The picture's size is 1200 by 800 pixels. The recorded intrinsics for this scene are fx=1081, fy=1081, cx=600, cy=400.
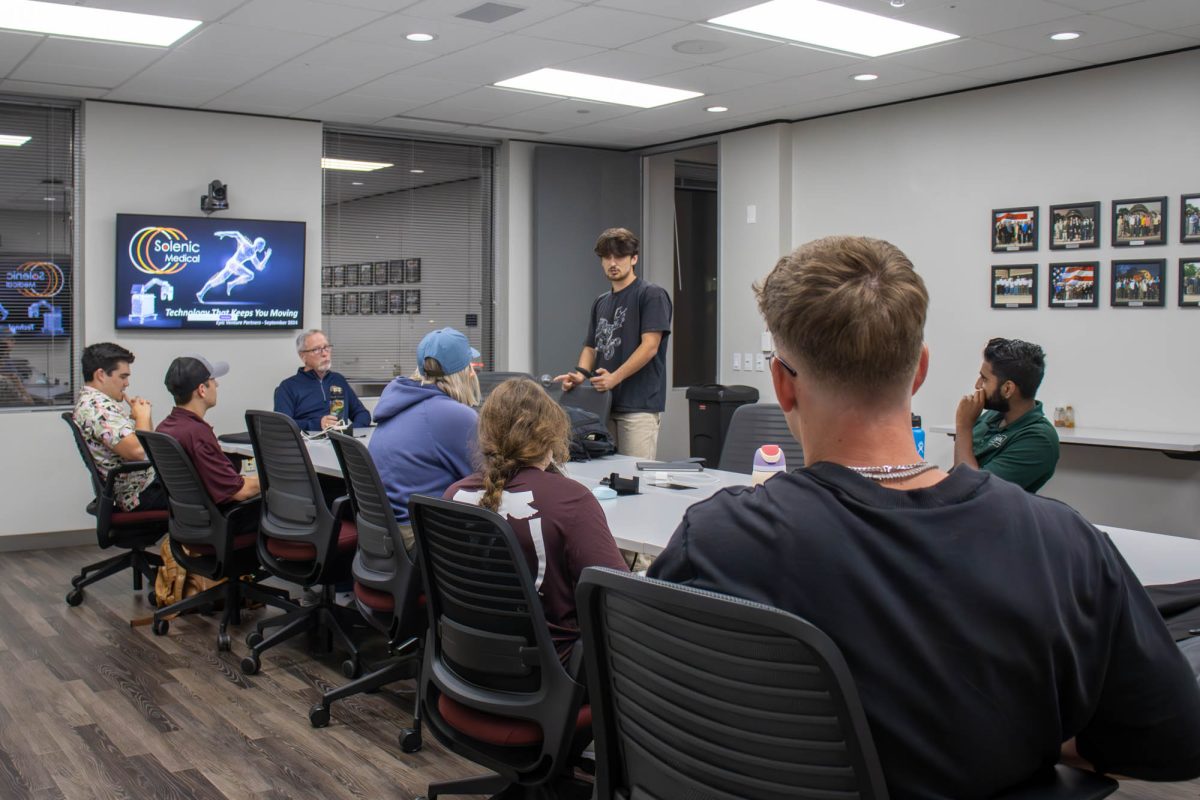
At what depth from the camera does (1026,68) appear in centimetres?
593

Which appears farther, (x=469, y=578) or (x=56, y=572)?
(x=56, y=572)

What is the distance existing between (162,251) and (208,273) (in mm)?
322

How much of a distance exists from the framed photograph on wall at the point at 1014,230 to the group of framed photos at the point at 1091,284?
0.11m

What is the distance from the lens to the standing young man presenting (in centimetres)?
542

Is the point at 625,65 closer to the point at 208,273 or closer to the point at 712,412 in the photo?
the point at 712,412

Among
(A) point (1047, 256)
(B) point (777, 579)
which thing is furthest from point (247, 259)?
(B) point (777, 579)

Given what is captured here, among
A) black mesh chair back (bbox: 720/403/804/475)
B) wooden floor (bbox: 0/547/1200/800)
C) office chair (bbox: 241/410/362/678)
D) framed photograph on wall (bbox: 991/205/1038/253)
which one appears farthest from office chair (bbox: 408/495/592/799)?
framed photograph on wall (bbox: 991/205/1038/253)

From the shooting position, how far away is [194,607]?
4945mm

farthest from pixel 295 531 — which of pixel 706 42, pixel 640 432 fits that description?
pixel 706 42

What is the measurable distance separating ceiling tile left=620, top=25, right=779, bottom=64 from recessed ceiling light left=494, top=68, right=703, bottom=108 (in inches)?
27.3

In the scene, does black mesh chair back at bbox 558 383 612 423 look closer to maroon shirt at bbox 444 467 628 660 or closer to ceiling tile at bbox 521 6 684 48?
ceiling tile at bbox 521 6 684 48

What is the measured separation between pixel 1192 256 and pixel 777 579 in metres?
5.29

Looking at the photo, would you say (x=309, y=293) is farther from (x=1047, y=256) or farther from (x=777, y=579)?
(x=777, y=579)

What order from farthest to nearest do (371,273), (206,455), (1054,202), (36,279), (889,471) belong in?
1. (371,273)
2. (36,279)
3. (1054,202)
4. (206,455)
5. (889,471)
